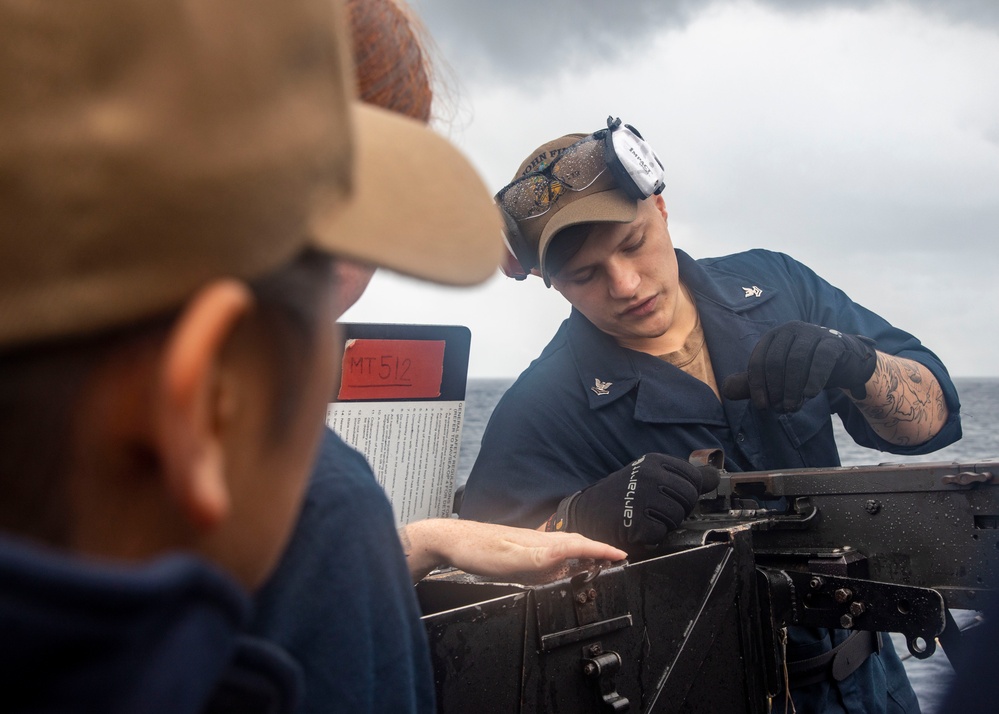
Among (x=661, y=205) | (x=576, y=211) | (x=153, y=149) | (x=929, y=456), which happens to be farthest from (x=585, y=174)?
(x=929, y=456)

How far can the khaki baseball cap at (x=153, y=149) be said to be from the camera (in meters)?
0.48

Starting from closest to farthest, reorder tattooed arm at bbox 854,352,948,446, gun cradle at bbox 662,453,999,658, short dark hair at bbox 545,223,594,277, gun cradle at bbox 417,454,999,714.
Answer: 1. gun cradle at bbox 417,454,999,714
2. gun cradle at bbox 662,453,999,658
3. tattooed arm at bbox 854,352,948,446
4. short dark hair at bbox 545,223,594,277

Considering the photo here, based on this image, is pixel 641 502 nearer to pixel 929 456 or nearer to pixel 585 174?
pixel 585 174

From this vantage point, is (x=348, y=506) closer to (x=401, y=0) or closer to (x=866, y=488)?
(x=401, y=0)

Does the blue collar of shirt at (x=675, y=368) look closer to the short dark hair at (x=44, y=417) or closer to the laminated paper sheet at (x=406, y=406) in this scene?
the laminated paper sheet at (x=406, y=406)

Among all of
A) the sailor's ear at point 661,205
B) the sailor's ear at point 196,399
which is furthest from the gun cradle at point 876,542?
the sailor's ear at point 196,399

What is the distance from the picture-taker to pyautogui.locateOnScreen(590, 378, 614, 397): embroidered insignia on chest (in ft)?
9.43

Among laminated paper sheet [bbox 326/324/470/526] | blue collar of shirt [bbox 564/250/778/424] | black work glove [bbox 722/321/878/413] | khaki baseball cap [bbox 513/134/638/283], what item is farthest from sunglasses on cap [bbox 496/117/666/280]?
laminated paper sheet [bbox 326/324/470/526]

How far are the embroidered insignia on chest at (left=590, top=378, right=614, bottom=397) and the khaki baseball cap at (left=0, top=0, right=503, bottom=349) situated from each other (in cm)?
235

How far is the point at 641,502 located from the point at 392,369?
2.08 ft

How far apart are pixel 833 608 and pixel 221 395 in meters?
1.79

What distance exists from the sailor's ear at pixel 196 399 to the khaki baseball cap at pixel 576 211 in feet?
7.35

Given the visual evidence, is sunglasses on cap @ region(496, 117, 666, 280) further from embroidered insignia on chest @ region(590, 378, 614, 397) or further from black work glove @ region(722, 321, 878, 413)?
black work glove @ region(722, 321, 878, 413)

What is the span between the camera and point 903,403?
272 centimetres
